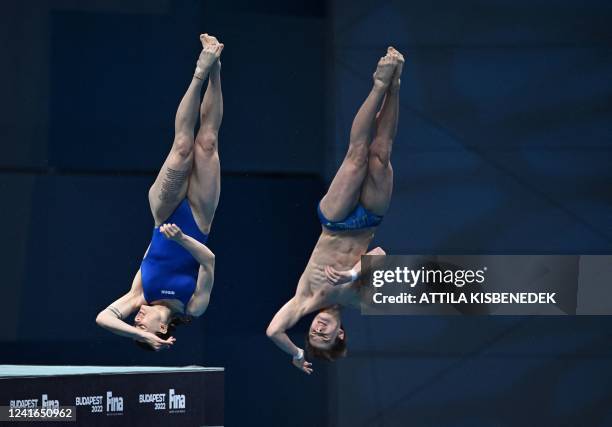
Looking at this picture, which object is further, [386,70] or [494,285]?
[494,285]

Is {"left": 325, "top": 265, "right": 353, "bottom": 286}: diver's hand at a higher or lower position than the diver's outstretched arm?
higher

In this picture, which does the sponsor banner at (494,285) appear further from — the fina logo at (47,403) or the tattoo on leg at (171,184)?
the fina logo at (47,403)

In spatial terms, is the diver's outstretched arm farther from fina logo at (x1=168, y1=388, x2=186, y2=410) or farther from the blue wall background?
the blue wall background

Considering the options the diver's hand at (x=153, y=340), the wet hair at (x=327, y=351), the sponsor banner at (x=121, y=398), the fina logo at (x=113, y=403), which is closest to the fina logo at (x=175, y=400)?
the sponsor banner at (x=121, y=398)

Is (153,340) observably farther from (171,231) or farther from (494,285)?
(494,285)

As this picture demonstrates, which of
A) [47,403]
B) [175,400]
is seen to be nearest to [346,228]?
[175,400]

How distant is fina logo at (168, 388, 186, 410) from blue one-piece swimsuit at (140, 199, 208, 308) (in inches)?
33.5

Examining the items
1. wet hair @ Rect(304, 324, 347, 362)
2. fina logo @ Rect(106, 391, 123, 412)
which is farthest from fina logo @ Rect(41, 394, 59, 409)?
wet hair @ Rect(304, 324, 347, 362)

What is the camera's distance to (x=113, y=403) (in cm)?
727

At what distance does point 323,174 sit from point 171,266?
2600 millimetres

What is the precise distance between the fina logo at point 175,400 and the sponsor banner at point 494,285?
4.78ft

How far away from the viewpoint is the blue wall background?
920 cm

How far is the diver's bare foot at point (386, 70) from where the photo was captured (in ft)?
21.4

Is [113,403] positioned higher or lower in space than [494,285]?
lower
